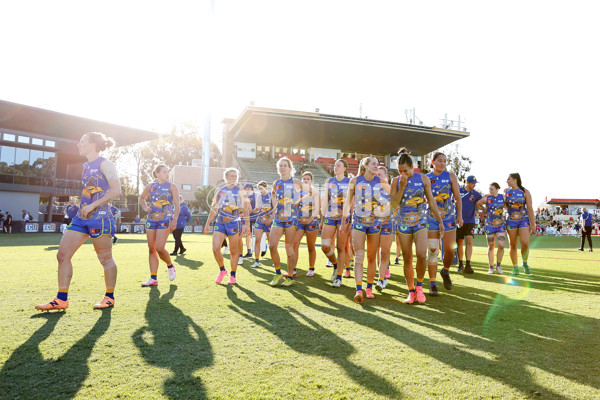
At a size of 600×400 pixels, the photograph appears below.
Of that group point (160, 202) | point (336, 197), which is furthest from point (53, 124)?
point (336, 197)

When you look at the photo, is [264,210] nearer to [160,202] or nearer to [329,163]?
[160,202]

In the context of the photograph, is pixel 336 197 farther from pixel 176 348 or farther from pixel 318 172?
pixel 318 172

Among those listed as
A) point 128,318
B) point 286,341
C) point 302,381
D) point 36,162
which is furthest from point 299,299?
point 36,162

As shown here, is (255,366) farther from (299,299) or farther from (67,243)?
(67,243)

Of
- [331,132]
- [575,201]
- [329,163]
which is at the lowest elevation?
[575,201]

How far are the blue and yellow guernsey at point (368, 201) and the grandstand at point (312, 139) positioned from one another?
105 feet

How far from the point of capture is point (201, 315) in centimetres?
442

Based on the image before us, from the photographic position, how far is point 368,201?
525cm

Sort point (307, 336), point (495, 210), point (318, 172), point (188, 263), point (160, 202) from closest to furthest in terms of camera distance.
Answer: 1. point (307, 336)
2. point (160, 202)
3. point (495, 210)
4. point (188, 263)
5. point (318, 172)

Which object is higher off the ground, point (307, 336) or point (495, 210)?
point (495, 210)

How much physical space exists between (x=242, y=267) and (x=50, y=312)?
486cm

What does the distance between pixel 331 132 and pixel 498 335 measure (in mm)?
41445

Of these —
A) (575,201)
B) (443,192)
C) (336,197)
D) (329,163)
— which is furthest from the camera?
(575,201)

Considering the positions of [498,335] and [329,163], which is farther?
[329,163]
